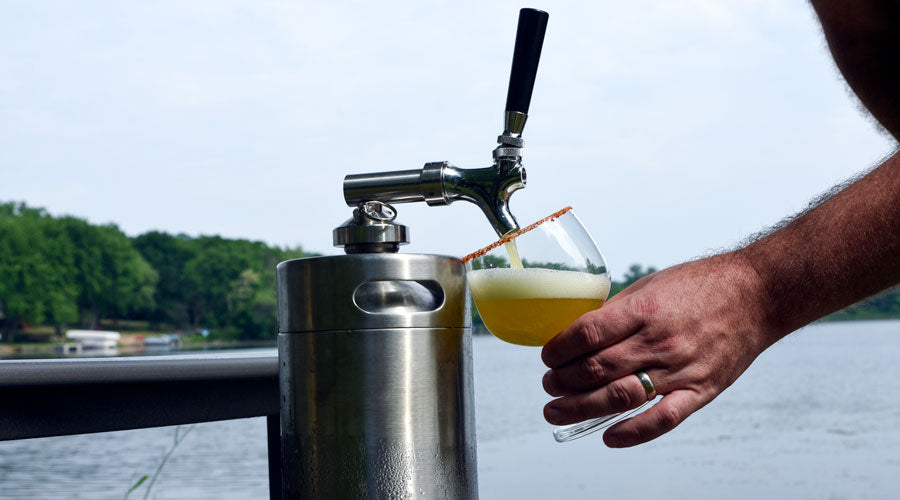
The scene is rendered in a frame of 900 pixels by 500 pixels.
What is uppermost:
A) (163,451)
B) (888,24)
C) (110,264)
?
(110,264)

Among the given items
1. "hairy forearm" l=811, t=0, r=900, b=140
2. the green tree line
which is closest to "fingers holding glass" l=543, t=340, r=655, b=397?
"hairy forearm" l=811, t=0, r=900, b=140

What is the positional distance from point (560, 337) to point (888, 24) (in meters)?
0.73

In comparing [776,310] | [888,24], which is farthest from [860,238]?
[888,24]

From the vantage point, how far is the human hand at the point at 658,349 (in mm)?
994

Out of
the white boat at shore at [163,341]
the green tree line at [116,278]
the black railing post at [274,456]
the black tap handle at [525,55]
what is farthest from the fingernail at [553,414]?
the white boat at shore at [163,341]

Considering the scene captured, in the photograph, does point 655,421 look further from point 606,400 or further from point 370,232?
point 370,232

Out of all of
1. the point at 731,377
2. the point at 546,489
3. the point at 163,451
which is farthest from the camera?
the point at 546,489

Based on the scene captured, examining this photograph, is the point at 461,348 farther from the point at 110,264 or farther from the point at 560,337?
the point at 110,264

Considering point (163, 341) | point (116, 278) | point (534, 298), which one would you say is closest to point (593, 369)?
point (534, 298)

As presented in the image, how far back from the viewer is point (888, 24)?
4.12 ft

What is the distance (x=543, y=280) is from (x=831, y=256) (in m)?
0.41

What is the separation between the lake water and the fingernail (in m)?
6.26

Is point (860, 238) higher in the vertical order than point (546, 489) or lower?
higher

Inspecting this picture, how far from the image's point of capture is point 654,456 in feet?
49.2
